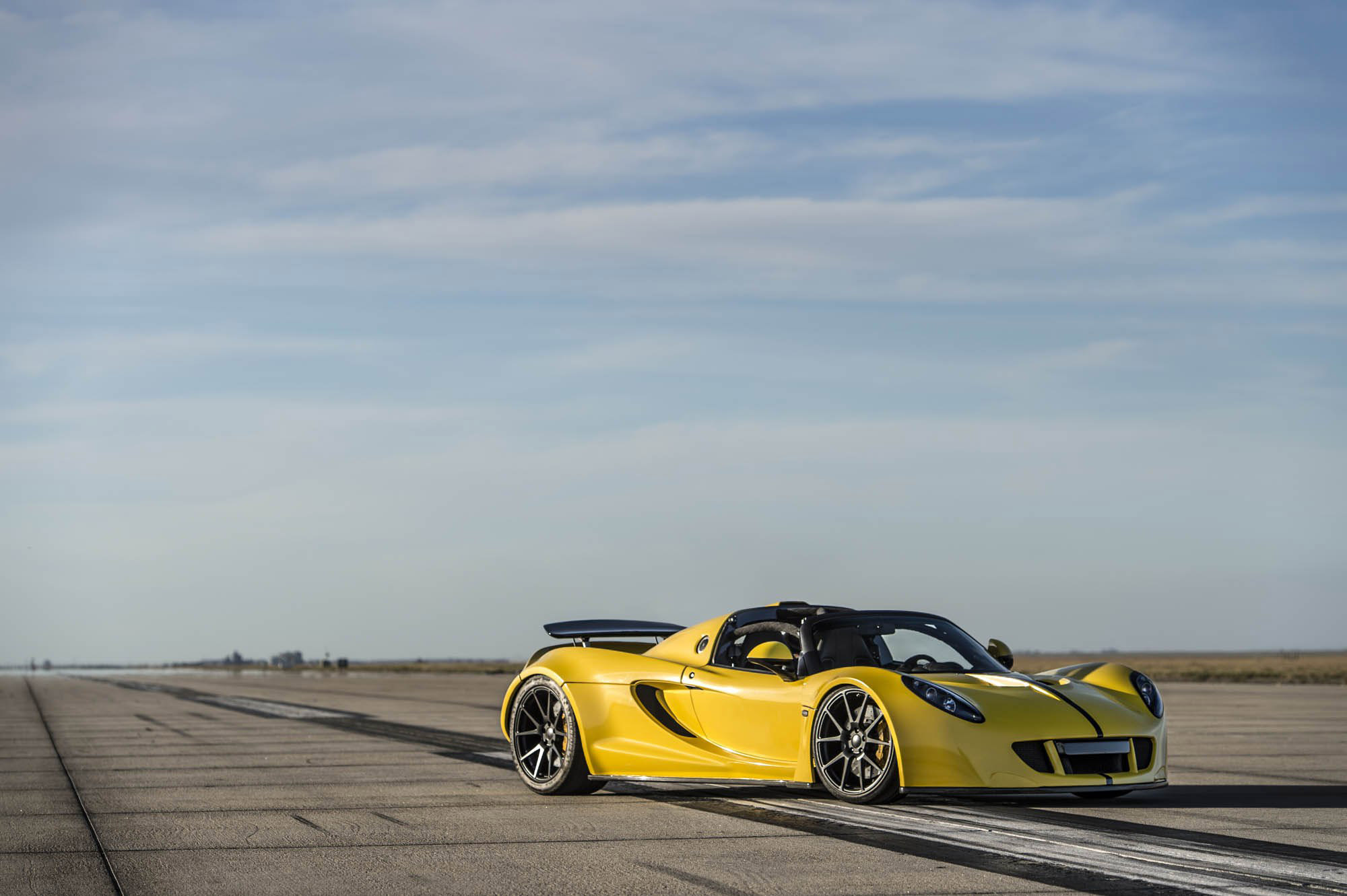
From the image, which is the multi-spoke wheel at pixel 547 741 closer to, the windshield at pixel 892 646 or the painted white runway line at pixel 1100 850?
the painted white runway line at pixel 1100 850

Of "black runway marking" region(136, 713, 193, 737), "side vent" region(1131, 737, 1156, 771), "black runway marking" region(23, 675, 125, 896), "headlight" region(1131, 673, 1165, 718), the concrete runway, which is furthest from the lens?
"black runway marking" region(136, 713, 193, 737)

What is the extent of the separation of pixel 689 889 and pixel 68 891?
8.78ft

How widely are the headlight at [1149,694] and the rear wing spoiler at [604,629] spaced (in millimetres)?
3328

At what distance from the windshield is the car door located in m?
0.45

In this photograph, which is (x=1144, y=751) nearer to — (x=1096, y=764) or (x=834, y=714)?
(x=1096, y=764)

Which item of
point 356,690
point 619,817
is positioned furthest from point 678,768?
point 356,690

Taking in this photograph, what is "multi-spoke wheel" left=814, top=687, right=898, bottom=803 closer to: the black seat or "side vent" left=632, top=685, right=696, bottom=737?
the black seat

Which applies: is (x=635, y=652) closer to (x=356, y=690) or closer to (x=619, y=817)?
(x=619, y=817)

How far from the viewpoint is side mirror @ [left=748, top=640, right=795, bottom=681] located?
9.18 m

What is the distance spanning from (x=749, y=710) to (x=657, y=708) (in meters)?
0.82

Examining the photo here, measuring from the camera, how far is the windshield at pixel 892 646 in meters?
9.52

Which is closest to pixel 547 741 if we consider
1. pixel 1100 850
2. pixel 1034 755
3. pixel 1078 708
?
pixel 1034 755

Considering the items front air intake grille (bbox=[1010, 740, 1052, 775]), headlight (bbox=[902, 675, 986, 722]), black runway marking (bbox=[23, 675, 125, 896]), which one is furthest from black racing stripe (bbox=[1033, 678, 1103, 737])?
black runway marking (bbox=[23, 675, 125, 896])

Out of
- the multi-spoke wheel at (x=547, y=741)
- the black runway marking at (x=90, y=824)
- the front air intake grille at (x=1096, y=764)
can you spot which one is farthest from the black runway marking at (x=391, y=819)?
the front air intake grille at (x=1096, y=764)
